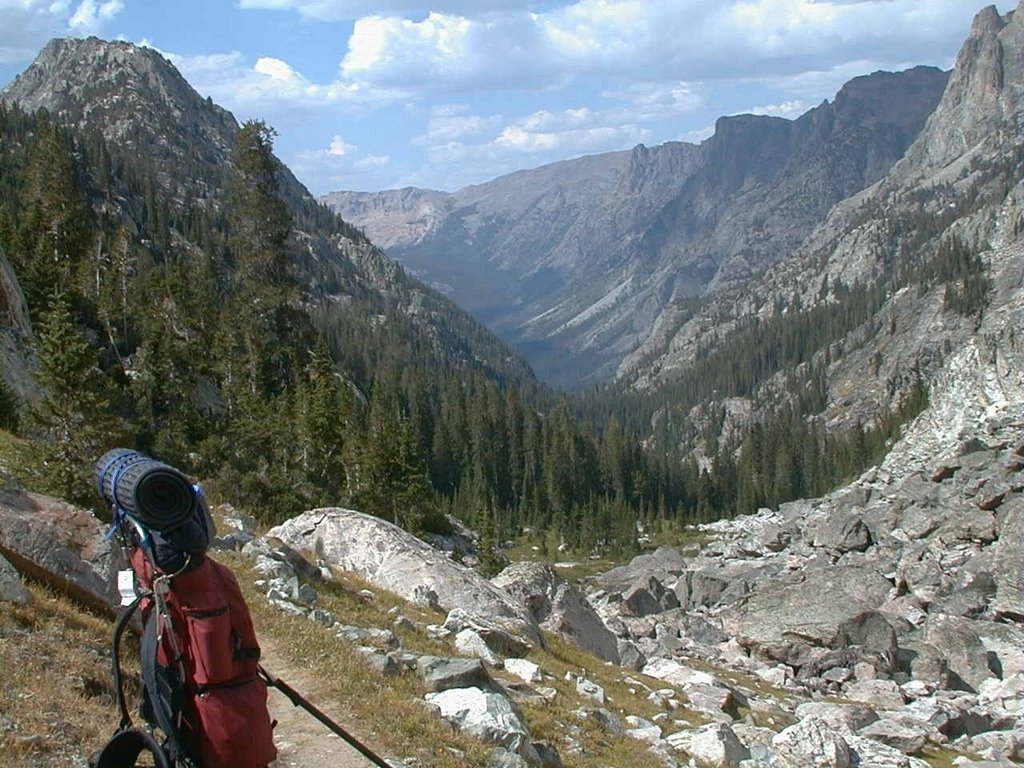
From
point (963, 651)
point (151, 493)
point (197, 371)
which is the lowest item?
point (963, 651)

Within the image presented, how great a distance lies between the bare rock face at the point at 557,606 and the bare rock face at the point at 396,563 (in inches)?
132

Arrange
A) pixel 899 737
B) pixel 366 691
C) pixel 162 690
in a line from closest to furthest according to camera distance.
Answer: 1. pixel 162 690
2. pixel 366 691
3. pixel 899 737

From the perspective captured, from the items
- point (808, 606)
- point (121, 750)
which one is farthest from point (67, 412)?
point (808, 606)

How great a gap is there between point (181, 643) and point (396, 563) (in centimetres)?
1908

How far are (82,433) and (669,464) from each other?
514 feet

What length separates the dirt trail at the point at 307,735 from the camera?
414 inches

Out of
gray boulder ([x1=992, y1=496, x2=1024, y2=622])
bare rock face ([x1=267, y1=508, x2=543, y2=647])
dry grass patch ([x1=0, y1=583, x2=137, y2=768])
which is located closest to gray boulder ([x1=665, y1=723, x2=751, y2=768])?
bare rock face ([x1=267, y1=508, x2=543, y2=647])

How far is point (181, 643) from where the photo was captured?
636 centimetres

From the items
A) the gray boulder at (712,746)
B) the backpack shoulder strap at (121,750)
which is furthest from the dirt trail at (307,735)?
the gray boulder at (712,746)

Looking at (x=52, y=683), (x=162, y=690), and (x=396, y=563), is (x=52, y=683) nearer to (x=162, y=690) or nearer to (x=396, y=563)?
(x=162, y=690)

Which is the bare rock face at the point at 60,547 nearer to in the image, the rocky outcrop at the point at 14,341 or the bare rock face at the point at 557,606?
the bare rock face at the point at 557,606

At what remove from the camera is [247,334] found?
194 ft

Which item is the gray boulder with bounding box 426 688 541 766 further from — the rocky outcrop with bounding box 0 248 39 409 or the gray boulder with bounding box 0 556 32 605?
the rocky outcrop with bounding box 0 248 39 409

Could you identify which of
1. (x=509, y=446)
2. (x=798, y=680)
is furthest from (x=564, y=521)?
(x=798, y=680)
